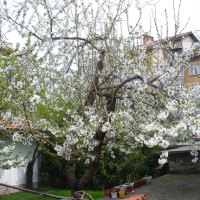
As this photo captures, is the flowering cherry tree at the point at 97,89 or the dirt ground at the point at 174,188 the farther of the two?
the dirt ground at the point at 174,188

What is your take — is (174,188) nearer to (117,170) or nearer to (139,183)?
(139,183)

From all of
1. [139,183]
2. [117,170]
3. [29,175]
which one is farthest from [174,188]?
[29,175]

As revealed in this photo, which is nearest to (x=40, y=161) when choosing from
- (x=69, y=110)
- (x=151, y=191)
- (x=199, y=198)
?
(x=151, y=191)

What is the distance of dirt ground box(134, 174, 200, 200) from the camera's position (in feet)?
37.0

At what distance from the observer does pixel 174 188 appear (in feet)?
41.4

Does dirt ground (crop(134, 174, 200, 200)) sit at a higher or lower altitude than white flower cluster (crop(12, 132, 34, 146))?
lower

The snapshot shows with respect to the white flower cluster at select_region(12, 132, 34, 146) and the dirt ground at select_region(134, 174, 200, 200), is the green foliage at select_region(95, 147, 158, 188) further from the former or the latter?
the white flower cluster at select_region(12, 132, 34, 146)

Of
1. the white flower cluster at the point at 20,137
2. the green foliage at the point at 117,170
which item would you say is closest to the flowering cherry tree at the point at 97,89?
the white flower cluster at the point at 20,137

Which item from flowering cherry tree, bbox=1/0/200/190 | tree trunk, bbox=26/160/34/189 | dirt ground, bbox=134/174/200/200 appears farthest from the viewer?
tree trunk, bbox=26/160/34/189

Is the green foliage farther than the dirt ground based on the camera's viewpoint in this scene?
Yes

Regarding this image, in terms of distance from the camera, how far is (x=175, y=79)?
796 centimetres

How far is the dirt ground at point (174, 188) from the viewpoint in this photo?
37.0ft

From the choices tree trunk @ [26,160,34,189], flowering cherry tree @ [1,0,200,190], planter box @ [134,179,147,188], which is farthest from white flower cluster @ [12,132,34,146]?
tree trunk @ [26,160,34,189]

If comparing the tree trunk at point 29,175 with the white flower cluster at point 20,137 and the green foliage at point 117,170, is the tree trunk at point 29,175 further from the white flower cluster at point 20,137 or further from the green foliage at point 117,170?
the white flower cluster at point 20,137
